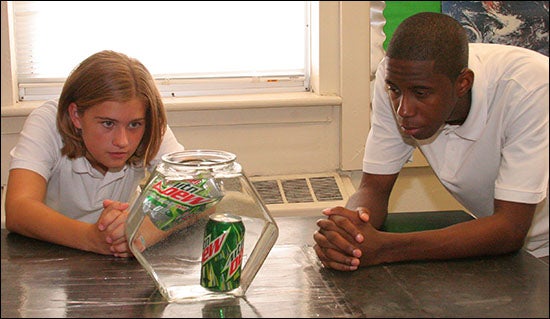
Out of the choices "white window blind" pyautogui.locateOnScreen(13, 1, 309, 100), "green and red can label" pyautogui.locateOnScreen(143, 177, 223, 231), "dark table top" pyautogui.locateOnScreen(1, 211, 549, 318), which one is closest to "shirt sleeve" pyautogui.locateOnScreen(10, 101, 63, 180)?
"dark table top" pyautogui.locateOnScreen(1, 211, 549, 318)

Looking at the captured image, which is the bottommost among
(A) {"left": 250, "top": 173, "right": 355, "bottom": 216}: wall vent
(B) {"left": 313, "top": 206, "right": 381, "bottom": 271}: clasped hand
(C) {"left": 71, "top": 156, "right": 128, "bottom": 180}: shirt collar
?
(A) {"left": 250, "top": 173, "right": 355, "bottom": 216}: wall vent

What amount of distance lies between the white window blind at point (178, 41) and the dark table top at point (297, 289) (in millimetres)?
1207

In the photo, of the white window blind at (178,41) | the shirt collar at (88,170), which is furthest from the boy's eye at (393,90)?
the white window blind at (178,41)

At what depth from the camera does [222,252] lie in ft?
3.41

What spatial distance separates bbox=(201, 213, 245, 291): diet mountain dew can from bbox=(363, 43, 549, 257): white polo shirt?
0.58 meters

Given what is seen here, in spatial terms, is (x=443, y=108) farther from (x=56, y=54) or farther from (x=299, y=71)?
(x=56, y=54)

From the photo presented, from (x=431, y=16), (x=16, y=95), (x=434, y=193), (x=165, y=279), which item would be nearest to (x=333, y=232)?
(x=165, y=279)

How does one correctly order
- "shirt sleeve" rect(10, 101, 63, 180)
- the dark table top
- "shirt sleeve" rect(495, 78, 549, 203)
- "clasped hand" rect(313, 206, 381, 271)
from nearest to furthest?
the dark table top
"clasped hand" rect(313, 206, 381, 271)
"shirt sleeve" rect(495, 78, 549, 203)
"shirt sleeve" rect(10, 101, 63, 180)

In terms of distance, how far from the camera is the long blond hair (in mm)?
1555

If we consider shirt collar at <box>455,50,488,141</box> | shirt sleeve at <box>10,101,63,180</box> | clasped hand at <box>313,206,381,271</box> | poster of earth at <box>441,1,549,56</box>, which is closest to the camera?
clasped hand at <box>313,206,381,271</box>

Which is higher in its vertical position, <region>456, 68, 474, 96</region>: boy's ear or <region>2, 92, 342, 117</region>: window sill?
<region>456, 68, 474, 96</region>: boy's ear

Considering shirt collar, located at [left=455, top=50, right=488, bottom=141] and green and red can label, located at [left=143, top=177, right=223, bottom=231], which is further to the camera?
shirt collar, located at [left=455, top=50, right=488, bottom=141]

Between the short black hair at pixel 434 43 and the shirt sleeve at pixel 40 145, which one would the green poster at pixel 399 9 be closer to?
the short black hair at pixel 434 43

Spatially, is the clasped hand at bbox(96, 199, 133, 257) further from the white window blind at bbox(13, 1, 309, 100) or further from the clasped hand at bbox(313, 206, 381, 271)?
the white window blind at bbox(13, 1, 309, 100)
